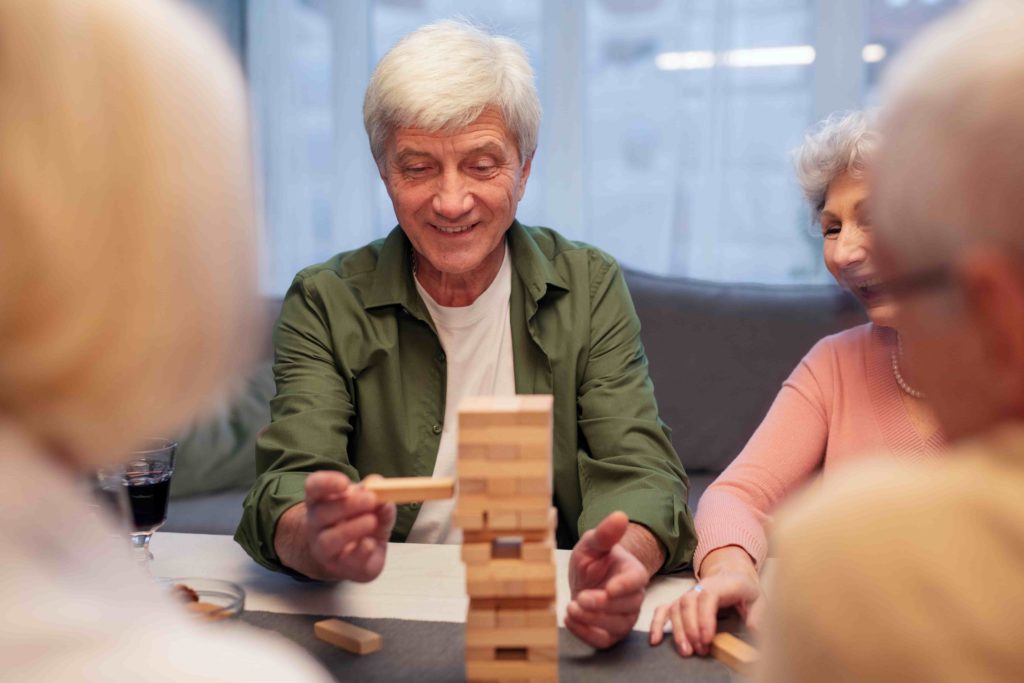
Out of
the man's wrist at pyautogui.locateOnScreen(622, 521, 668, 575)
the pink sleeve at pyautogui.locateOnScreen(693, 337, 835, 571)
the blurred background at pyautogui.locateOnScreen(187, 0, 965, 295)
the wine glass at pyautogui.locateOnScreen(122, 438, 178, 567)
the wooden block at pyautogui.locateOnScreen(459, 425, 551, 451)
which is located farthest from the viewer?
the blurred background at pyautogui.locateOnScreen(187, 0, 965, 295)

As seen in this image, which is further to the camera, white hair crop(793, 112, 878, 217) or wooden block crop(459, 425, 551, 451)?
white hair crop(793, 112, 878, 217)

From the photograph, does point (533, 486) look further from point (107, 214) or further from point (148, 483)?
point (148, 483)

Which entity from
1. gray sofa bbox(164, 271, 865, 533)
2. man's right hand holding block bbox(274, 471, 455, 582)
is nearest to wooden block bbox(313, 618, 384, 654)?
man's right hand holding block bbox(274, 471, 455, 582)

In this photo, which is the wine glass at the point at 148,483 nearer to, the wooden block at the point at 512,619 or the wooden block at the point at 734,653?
the wooden block at the point at 512,619

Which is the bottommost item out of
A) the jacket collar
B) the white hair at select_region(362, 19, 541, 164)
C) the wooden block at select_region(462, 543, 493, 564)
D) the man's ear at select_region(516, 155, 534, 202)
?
the wooden block at select_region(462, 543, 493, 564)

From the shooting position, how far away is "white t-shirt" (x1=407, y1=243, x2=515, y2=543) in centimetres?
212

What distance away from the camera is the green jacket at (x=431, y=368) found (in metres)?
1.99

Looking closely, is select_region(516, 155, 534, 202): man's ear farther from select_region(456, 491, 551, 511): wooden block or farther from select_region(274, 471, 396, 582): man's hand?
select_region(456, 491, 551, 511): wooden block

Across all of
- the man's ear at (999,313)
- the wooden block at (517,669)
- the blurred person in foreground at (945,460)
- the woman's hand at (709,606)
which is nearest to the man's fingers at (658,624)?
the woman's hand at (709,606)

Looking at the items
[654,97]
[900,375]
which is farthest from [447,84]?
[654,97]

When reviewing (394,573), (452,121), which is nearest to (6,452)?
(394,573)

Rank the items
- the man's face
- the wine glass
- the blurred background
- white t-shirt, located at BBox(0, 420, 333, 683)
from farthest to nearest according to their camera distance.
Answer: the blurred background, the man's face, the wine glass, white t-shirt, located at BBox(0, 420, 333, 683)

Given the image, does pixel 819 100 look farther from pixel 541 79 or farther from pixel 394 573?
pixel 394 573

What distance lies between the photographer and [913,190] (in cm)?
76
